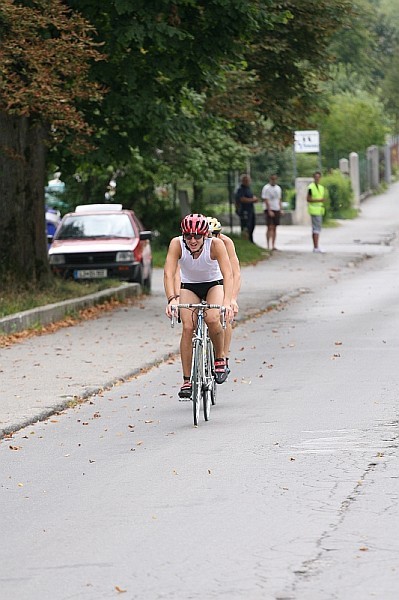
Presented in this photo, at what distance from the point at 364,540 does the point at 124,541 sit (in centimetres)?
122

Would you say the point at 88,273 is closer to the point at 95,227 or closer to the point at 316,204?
the point at 95,227

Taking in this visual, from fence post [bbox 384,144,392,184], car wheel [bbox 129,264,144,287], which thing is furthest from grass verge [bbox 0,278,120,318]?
fence post [bbox 384,144,392,184]

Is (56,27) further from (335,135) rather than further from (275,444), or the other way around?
(335,135)

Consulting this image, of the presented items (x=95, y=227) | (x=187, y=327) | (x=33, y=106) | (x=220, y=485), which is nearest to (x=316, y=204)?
(x=95, y=227)

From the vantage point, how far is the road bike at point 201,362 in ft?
38.2

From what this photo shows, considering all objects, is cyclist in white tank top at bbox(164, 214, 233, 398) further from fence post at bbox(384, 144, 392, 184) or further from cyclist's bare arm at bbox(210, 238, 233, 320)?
fence post at bbox(384, 144, 392, 184)

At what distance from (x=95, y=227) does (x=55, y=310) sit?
6375 millimetres

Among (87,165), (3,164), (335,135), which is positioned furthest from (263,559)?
(335,135)

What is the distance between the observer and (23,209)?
23141 millimetres

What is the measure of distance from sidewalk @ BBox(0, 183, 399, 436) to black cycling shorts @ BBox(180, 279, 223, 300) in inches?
66.9

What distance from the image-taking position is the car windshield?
27000mm

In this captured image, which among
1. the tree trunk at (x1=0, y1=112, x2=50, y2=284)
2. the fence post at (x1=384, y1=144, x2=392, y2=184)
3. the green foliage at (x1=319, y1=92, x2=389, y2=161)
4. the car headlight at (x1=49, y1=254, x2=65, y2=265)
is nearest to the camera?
the tree trunk at (x1=0, y1=112, x2=50, y2=284)

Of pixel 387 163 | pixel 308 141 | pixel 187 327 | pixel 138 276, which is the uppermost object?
pixel 308 141

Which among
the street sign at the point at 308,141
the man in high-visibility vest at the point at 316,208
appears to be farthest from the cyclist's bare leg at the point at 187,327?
the street sign at the point at 308,141
